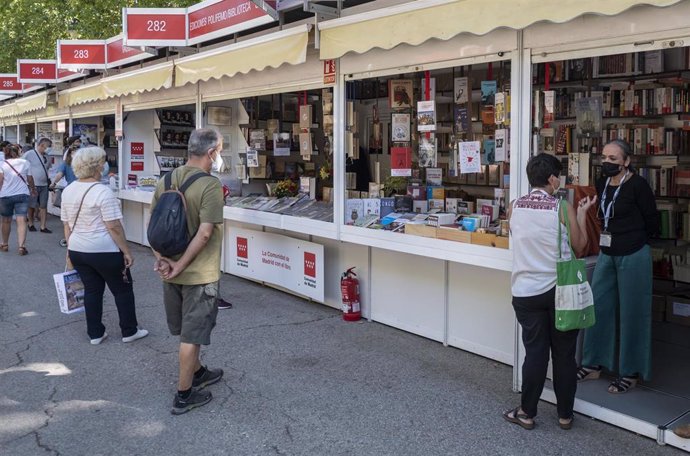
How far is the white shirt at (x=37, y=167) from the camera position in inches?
454

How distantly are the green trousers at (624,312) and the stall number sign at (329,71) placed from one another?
2.83 meters

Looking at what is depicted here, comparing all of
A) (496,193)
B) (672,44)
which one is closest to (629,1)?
(672,44)

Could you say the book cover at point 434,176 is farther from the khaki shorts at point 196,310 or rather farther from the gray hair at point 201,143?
the khaki shorts at point 196,310

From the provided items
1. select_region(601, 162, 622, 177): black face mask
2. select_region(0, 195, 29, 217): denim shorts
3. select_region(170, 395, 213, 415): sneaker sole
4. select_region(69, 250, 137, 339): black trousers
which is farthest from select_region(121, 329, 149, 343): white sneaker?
select_region(0, 195, 29, 217): denim shorts

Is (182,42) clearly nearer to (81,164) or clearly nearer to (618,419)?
(81,164)

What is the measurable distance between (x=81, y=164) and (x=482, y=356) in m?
3.47

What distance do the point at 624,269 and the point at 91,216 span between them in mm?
3887

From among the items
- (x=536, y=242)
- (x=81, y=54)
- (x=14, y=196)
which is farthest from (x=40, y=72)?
(x=536, y=242)

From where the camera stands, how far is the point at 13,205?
9.74m

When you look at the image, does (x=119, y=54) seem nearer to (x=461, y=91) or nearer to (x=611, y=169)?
(x=461, y=91)

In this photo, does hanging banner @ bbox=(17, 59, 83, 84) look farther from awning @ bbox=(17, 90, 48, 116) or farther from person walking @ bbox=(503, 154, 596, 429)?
person walking @ bbox=(503, 154, 596, 429)

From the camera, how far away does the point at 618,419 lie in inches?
152

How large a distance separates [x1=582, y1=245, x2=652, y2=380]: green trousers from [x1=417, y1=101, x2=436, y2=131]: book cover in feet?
5.98

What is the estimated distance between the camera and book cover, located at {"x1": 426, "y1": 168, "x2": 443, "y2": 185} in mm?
5934
